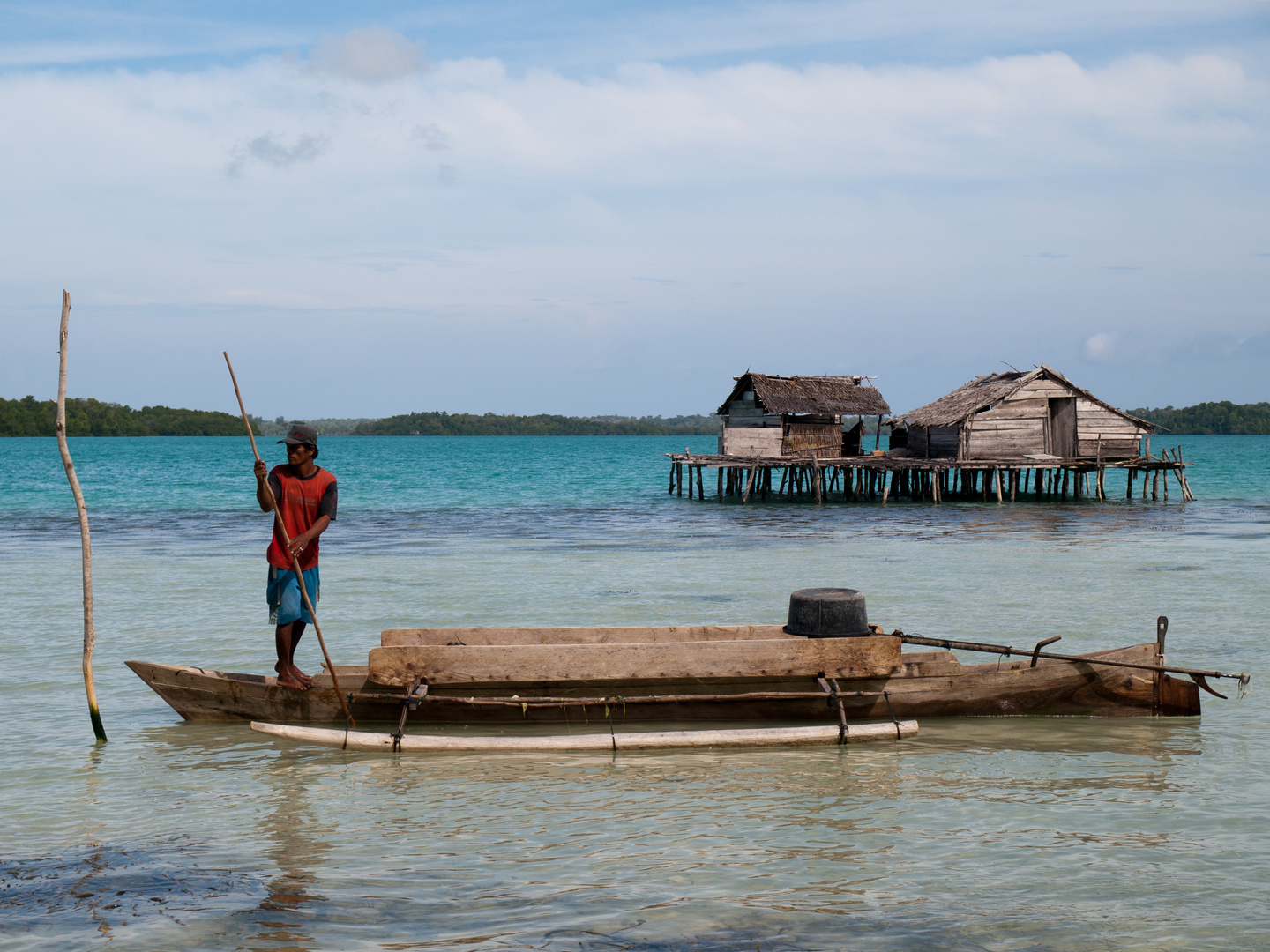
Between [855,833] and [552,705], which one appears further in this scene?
[552,705]

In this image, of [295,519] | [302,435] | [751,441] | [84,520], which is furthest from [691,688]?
[751,441]

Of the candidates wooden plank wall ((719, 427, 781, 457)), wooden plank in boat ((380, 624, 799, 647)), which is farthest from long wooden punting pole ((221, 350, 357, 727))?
wooden plank wall ((719, 427, 781, 457))

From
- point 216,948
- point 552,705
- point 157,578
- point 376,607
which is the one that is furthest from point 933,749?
point 157,578

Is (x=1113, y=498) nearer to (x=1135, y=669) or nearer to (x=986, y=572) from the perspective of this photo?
(x=986, y=572)

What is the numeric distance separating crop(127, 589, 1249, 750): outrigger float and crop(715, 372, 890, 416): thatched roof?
30.4 m

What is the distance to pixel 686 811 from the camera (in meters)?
6.22

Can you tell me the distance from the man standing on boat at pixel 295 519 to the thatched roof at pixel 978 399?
32625 millimetres

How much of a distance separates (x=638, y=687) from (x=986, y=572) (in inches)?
485

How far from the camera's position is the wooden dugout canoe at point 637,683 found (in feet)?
24.3

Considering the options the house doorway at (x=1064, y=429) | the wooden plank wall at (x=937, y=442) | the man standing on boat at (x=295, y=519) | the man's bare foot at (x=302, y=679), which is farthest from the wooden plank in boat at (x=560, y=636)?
the house doorway at (x=1064, y=429)

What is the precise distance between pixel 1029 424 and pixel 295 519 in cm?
3402

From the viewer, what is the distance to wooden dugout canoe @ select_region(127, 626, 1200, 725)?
7422mm

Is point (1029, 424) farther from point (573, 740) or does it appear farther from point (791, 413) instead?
point (573, 740)

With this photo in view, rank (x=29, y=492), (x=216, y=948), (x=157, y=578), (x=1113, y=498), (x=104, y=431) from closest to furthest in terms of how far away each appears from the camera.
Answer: (x=216, y=948), (x=157, y=578), (x=1113, y=498), (x=29, y=492), (x=104, y=431)
